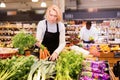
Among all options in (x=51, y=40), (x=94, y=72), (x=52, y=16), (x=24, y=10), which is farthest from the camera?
(x=24, y=10)

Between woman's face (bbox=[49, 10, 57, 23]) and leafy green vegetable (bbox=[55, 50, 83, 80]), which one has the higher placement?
woman's face (bbox=[49, 10, 57, 23])

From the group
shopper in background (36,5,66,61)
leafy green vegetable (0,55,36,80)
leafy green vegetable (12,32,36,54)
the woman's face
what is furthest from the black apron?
leafy green vegetable (0,55,36,80)

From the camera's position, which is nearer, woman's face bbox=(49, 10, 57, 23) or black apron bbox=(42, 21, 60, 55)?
woman's face bbox=(49, 10, 57, 23)

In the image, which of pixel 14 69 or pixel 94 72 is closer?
pixel 14 69

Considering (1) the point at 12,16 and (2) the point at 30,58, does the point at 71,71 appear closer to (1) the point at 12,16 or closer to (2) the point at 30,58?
(2) the point at 30,58

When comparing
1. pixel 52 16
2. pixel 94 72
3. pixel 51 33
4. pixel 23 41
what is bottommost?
pixel 94 72

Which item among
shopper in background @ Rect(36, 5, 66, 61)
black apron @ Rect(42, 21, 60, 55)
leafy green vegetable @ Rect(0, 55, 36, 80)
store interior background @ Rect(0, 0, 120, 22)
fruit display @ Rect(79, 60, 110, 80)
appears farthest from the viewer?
store interior background @ Rect(0, 0, 120, 22)

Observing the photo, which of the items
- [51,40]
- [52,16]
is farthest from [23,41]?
[52,16]

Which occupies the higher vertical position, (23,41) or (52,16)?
(52,16)

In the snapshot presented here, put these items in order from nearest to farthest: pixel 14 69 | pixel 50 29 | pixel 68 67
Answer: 1. pixel 14 69
2. pixel 68 67
3. pixel 50 29

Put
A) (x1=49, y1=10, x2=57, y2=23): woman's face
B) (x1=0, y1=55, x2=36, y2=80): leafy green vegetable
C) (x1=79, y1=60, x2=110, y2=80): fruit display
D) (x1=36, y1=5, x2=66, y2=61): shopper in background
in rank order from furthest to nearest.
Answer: (x1=36, y1=5, x2=66, y2=61): shopper in background → (x1=49, y1=10, x2=57, y2=23): woman's face → (x1=79, y1=60, x2=110, y2=80): fruit display → (x1=0, y1=55, x2=36, y2=80): leafy green vegetable

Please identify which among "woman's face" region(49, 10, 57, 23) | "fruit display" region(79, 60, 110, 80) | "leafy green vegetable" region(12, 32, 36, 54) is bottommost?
"fruit display" region(79, 60, 110, 80)

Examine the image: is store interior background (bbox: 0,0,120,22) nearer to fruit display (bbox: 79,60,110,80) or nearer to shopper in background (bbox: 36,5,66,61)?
shopper in background (bbox: 36,5,66,61)

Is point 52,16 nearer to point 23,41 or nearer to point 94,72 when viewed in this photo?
point 23,41
